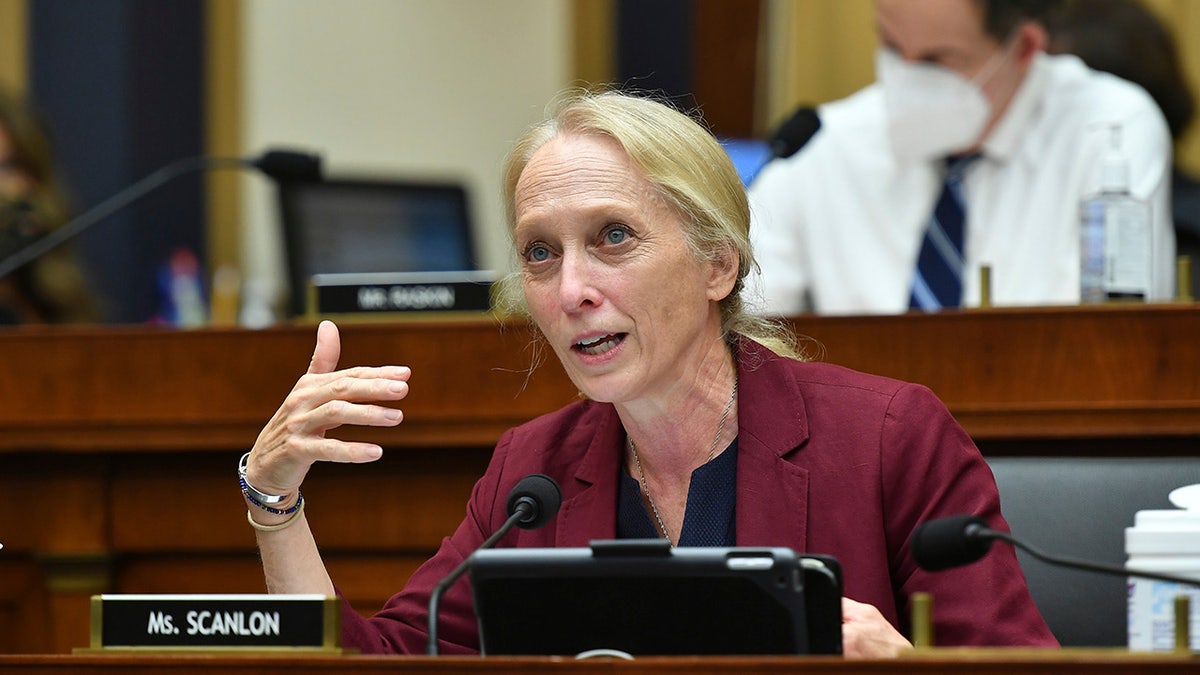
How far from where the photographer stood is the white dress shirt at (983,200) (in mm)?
3037

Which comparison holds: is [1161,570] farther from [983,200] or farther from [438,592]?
[983,200]

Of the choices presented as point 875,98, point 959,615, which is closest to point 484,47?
point 875,98

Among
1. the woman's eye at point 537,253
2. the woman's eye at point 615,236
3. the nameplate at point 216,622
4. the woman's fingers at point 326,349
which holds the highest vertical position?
the woman's eye at point 615,236

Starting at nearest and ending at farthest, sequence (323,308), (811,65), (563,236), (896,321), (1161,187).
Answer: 1. (563,236)
2. (896,321)
3. (323,308)
4. (1161,187)
5. (811,65)

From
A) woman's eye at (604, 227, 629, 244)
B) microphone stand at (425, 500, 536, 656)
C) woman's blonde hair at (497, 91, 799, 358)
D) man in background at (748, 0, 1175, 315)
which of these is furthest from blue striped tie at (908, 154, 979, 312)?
microphone stand at (425, 500, 536, 656)

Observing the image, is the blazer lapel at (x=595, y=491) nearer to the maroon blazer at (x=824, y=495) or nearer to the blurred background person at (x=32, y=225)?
the maroon blazer at (x=824, y=495)

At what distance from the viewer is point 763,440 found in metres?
1.86

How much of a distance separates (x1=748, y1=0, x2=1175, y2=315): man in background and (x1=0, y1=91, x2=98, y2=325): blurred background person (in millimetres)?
1441

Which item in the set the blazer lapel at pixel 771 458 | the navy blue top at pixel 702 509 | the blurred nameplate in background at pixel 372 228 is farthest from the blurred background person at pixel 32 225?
the blazer lapel at pixel 771 458

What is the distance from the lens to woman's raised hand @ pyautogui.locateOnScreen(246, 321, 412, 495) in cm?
167

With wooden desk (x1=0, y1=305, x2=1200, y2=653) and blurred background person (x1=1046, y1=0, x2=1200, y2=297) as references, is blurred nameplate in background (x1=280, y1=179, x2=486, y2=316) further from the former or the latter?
blurred background person (x1=1046, y1=0, x2=1200, y2=297)

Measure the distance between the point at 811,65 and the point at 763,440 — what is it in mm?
2774

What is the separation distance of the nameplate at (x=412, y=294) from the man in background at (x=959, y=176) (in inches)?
27.8

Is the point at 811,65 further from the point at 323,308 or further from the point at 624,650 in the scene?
the point at 624,650
